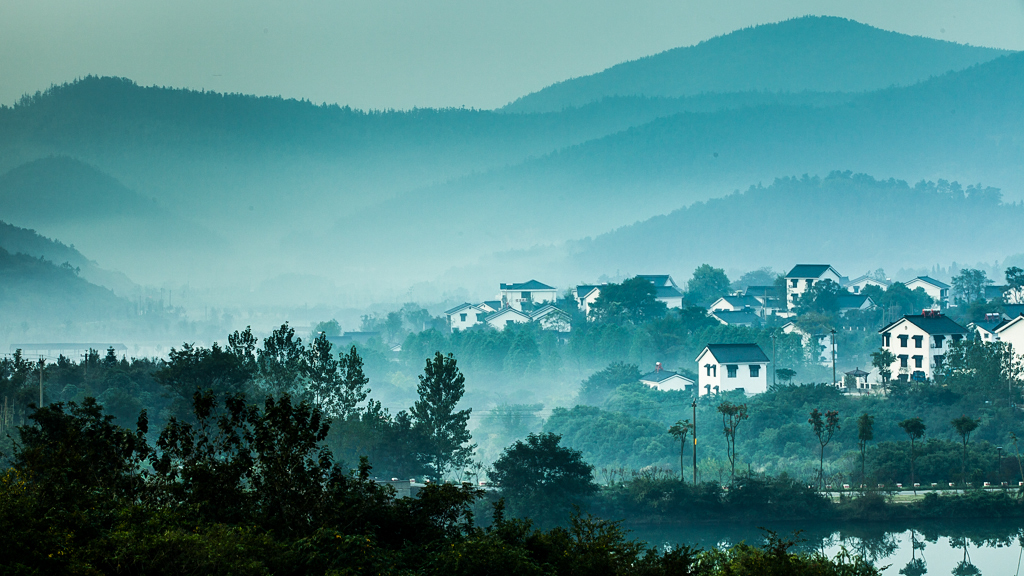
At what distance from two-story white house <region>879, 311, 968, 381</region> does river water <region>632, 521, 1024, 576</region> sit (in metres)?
14.6

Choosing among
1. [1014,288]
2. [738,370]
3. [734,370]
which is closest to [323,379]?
[734,370]

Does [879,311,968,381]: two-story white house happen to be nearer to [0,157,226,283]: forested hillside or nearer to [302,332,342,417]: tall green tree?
[302,332,342,417]: tall green tree

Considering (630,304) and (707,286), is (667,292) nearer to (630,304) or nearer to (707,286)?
(707,286)

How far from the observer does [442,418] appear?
28891 mm

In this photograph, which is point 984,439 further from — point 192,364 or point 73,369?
point 73,369

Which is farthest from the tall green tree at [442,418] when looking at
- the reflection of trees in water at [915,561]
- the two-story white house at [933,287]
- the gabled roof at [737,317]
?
the two-story white house at [933,287]

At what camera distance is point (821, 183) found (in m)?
181

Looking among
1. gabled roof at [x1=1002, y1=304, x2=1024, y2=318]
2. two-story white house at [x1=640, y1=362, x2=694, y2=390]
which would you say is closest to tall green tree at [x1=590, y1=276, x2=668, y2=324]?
two-story white house at [x1=640, y1=362, x2=694, y2=390]

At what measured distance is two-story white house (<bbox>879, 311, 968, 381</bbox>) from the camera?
1580 inches

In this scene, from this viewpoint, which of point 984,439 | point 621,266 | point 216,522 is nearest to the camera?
point 216,522

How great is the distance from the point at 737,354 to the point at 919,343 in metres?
7.61

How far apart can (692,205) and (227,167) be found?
9577 cm

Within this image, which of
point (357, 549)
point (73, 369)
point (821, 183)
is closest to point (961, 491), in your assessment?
point (357, 549)

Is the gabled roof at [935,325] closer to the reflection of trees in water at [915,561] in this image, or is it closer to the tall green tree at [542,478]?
the reflection of trees in water at [915,561]
